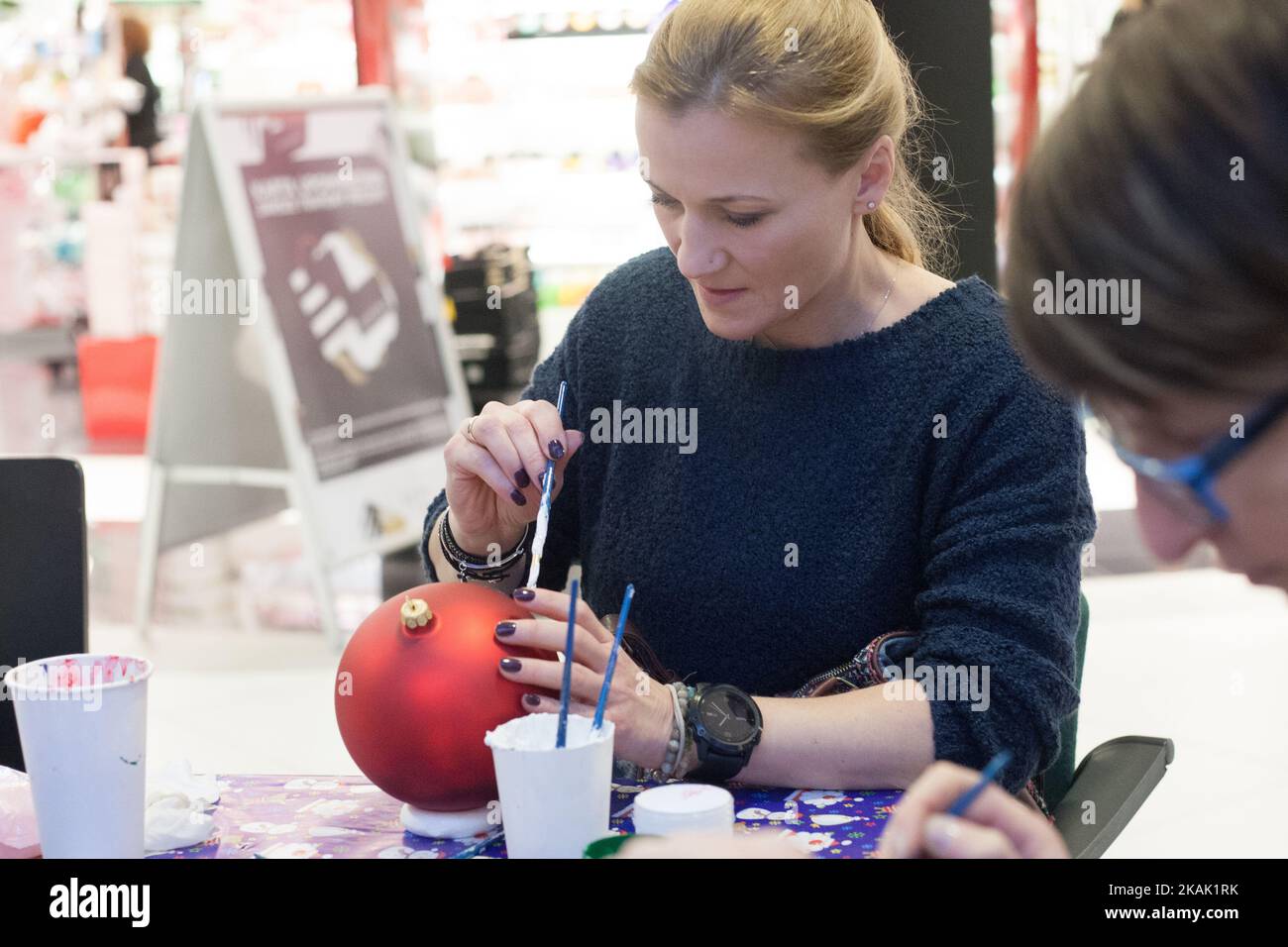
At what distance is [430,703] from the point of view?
1268 mm

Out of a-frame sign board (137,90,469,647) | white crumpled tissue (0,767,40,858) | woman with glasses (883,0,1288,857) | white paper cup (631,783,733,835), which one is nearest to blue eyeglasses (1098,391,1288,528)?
woman with glasses (883,0,1288,857)

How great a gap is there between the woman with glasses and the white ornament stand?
1.71 ft

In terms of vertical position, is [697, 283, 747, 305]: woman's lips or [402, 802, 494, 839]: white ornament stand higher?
[697, 283, 747, 305]: woman's lips

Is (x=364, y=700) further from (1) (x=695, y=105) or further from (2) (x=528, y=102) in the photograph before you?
(2) (x=528, y=102)

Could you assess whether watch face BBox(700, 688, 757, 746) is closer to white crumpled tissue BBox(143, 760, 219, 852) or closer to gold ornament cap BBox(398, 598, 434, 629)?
gold ornament cap BBox(398, 598, 434, 629)

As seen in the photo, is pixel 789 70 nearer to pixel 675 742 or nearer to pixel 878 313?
pixel 878 313

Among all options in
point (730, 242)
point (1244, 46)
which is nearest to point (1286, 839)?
point (730, 242)

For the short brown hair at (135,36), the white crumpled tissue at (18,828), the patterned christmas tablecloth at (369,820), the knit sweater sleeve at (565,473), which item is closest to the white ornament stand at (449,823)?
the patterned christmas tablecloth at (369,820)

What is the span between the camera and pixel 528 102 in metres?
6.72

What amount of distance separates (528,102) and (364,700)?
19.0ft

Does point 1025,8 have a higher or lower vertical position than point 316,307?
higher

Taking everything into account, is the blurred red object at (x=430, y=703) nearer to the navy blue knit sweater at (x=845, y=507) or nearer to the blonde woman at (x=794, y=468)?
the blonde woman at (x=794, y=468)

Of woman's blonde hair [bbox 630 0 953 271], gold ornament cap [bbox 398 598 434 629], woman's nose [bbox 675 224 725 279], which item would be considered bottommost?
gold ornament cap [bbox 398 598 434 629]

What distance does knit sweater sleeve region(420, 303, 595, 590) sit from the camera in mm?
1914
